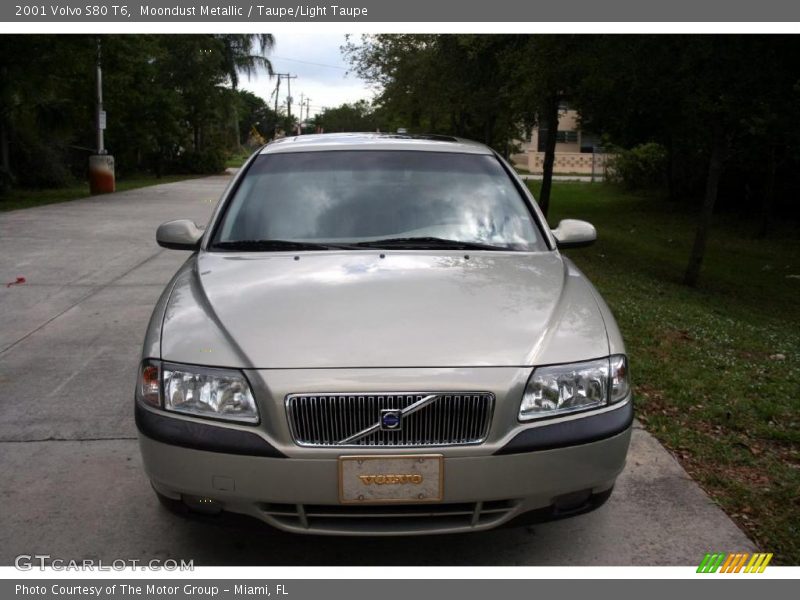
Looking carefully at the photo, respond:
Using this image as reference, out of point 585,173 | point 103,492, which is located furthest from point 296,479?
point 585,173

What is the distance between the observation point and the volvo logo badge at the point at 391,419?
9.11ft

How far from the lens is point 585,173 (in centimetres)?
5466

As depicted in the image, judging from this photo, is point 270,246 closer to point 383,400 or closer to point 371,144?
point 371,144

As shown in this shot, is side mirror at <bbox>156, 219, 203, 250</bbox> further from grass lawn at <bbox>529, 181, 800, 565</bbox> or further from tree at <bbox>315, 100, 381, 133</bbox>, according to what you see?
tree at <bbox>315, 100, 381, 133</bbox>

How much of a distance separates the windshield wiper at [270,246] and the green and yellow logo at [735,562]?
198 cm

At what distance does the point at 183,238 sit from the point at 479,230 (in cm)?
149

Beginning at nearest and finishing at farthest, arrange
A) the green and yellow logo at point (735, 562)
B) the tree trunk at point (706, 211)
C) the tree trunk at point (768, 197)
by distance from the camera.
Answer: the green and yellow logo at point (735, 562), the tree trunk at point (706, 211), the tree trunk at point (768, 197)

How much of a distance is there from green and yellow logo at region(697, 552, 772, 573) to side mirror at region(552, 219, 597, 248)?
5.54ft

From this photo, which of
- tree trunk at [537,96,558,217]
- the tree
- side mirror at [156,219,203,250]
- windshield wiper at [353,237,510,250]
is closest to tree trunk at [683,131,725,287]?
tree trunk at [537,96,558,217]

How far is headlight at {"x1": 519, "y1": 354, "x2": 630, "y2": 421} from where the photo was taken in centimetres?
288

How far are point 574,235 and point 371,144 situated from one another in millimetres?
1179

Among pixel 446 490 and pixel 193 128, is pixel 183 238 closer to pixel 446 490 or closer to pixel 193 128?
pixel 446 490

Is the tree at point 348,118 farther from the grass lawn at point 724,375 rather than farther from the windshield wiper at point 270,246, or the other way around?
the windshield wiper at point 270,246

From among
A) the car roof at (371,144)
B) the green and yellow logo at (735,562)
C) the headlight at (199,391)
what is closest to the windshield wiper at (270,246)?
the car roof at (371,144)
